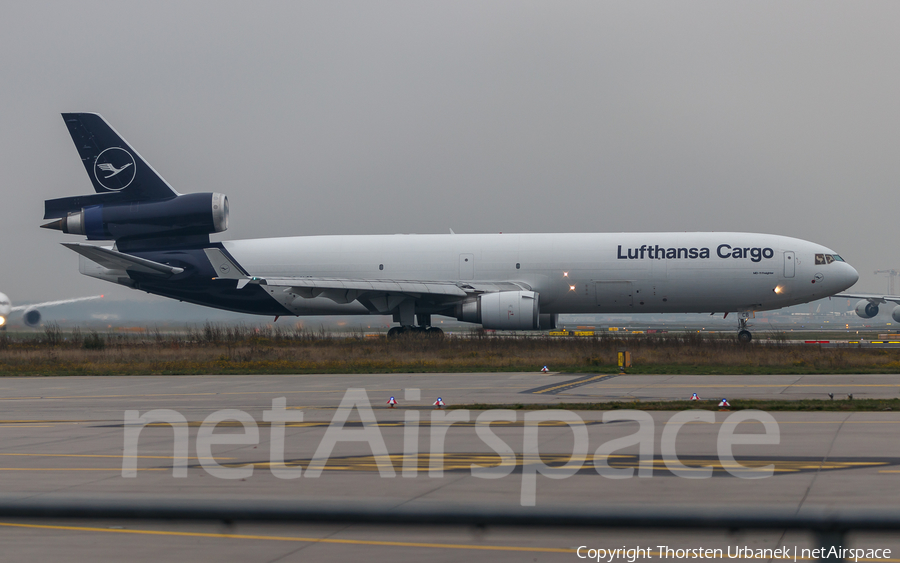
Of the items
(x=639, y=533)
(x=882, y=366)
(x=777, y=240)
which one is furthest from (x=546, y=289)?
(x=639, y=533)

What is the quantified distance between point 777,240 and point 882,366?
12279 millimetres

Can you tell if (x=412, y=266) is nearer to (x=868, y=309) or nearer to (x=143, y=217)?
(x=143, y=217)

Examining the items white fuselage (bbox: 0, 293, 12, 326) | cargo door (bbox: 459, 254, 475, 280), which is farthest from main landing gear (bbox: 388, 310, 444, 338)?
white fuselage (bbox: 0, 293, 12, 326)

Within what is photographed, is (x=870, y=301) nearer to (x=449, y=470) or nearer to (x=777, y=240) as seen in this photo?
(x=777, y=240)

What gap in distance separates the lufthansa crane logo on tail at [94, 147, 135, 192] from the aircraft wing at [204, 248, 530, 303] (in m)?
8.52

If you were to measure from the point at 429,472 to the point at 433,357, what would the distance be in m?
20.5

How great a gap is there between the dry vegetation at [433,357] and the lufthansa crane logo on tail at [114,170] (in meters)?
7.90

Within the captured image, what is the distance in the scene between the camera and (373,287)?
3569cm

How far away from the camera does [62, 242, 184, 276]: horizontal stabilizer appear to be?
36.5 m

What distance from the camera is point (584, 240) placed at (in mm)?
36938

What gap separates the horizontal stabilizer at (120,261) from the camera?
36531mm

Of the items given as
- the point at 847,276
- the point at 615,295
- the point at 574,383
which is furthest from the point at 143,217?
the point at 847,276

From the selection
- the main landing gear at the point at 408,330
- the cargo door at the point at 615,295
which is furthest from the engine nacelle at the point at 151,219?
the cargo door at the point at 615,295

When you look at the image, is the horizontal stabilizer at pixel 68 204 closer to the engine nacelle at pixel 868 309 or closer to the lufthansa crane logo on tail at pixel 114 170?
the lufthansa crane logo on tail at pixel 114 170
